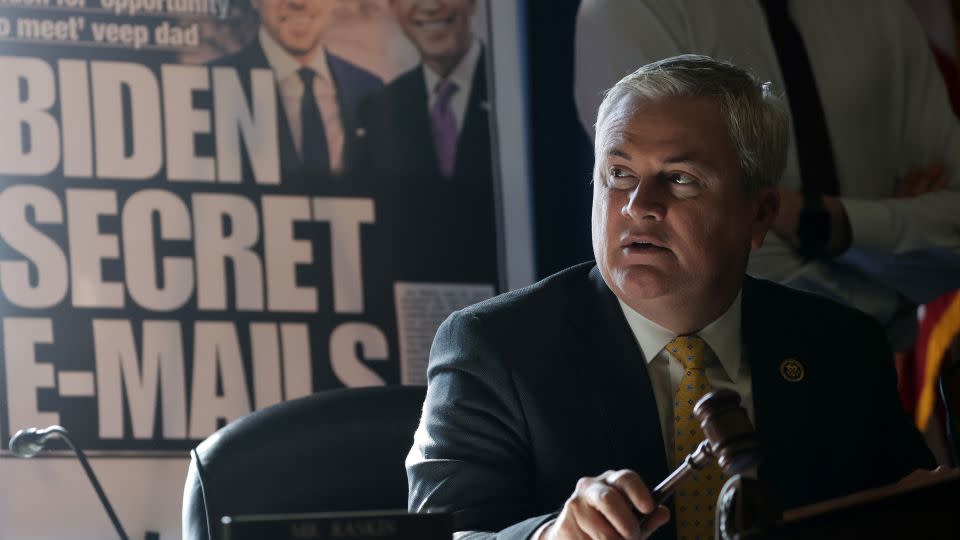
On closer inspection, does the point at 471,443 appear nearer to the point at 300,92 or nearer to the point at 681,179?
the point at 681,179

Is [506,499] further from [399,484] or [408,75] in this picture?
[408,75]

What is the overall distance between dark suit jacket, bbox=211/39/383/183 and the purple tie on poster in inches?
5.9

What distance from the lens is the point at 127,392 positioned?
270 centimetres

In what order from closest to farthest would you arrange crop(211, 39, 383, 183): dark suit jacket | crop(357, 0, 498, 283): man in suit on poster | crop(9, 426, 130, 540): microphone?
crop(9, 426, 130, 540): microphone < crop(211, 39, 383, 183): dark suit jacket < crop(357, 0, 498, 283): man in suit on poster

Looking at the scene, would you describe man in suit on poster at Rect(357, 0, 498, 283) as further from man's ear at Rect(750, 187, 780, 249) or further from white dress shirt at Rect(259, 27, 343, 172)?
man's ear at Rect(750, 187, 780, 249)

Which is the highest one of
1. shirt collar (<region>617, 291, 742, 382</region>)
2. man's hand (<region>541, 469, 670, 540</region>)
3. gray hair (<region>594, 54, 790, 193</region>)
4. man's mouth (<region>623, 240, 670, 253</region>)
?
gray hair (<region>594, 54, 790, 193</region>)

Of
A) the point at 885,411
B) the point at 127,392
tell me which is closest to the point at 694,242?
the point at 885,411

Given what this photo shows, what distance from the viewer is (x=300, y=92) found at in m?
2.88

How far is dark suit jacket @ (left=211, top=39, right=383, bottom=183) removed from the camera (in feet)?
9.32

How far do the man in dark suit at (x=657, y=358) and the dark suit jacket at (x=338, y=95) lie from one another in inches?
40.5

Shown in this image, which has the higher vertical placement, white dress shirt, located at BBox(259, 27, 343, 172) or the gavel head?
white dress shirt, located at BBox(259, 27, 343, 172)

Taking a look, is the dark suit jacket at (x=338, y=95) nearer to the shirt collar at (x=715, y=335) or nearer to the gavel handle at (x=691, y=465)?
the shirt collar at (x=715, y=335)

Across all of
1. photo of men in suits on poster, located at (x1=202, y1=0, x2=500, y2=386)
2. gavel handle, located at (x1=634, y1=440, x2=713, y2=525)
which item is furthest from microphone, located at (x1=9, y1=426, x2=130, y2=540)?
gavel handle, located at (x1=634, y1=440, x2=713, y2=525)

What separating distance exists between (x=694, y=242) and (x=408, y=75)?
128 centimetres
